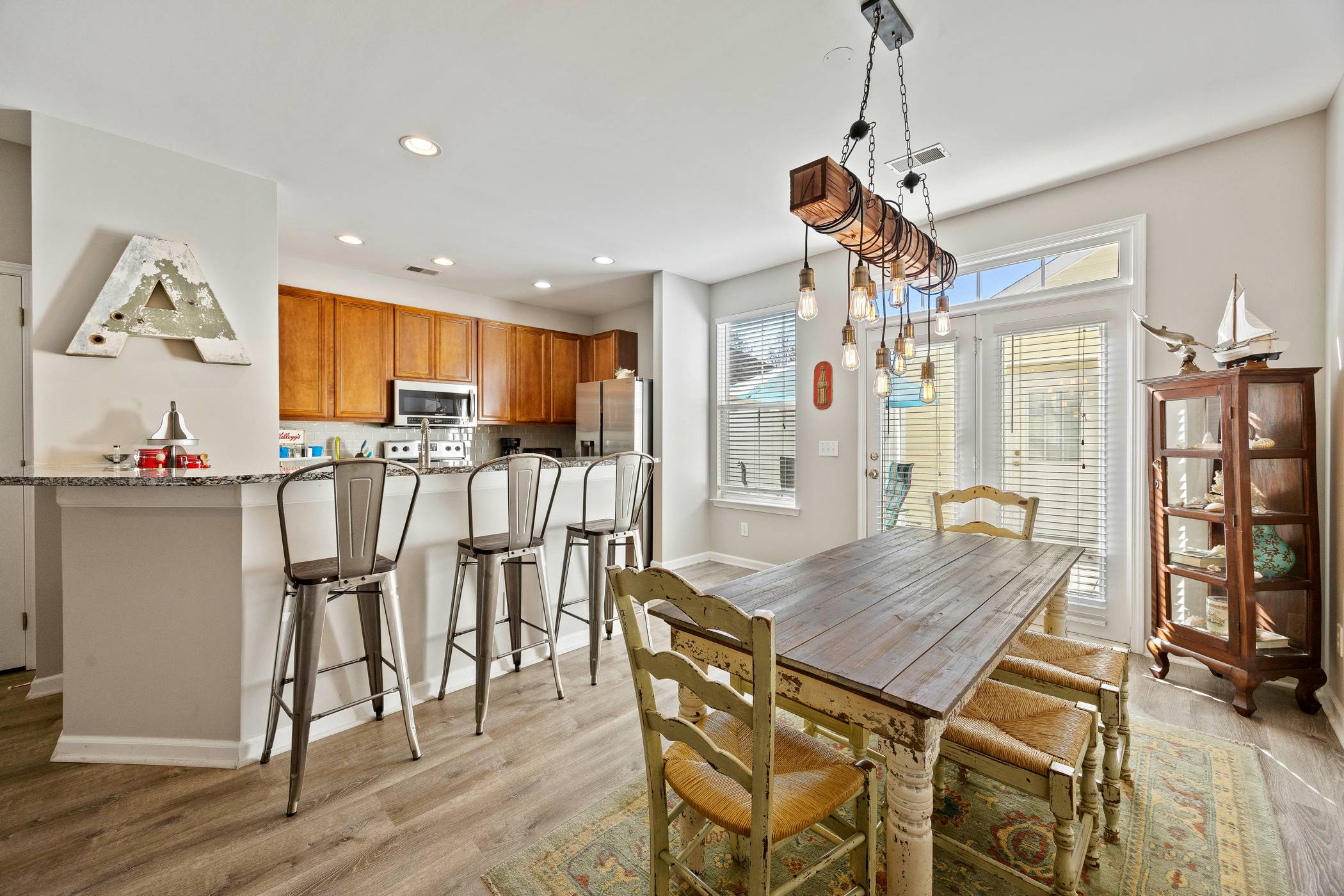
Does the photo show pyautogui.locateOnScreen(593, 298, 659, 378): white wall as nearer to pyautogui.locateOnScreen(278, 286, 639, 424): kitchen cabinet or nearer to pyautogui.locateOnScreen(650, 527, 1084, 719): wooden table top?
pyautogui.locateOnScreen(278, 286, 639, 424): kitchen cabinet

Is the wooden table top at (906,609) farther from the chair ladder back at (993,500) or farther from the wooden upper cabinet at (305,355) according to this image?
the wooden upper cabinet at (305,355)

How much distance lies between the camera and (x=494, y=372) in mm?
5457

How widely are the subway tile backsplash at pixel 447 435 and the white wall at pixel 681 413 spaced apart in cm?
140

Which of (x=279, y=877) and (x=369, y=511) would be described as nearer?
(x=279, y=877)

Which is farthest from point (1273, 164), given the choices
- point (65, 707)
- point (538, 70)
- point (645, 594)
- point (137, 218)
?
point (65, 707)

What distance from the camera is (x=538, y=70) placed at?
7.16 ft

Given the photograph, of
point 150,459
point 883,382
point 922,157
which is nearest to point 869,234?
point 883,382

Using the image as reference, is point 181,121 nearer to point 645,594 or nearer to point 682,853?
point 645,594

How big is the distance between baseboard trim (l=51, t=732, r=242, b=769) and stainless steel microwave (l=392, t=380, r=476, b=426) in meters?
2.92

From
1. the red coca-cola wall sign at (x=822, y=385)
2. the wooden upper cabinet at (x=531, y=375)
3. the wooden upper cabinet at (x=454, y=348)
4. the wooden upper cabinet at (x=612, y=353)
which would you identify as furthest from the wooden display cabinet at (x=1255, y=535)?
the wooden upper cabinet at (x=454, y=348)

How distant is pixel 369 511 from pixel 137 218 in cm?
208

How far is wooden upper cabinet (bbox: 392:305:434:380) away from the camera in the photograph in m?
4.82

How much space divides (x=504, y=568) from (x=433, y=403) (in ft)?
9.11

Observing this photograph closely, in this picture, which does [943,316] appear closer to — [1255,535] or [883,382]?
[883,382]
